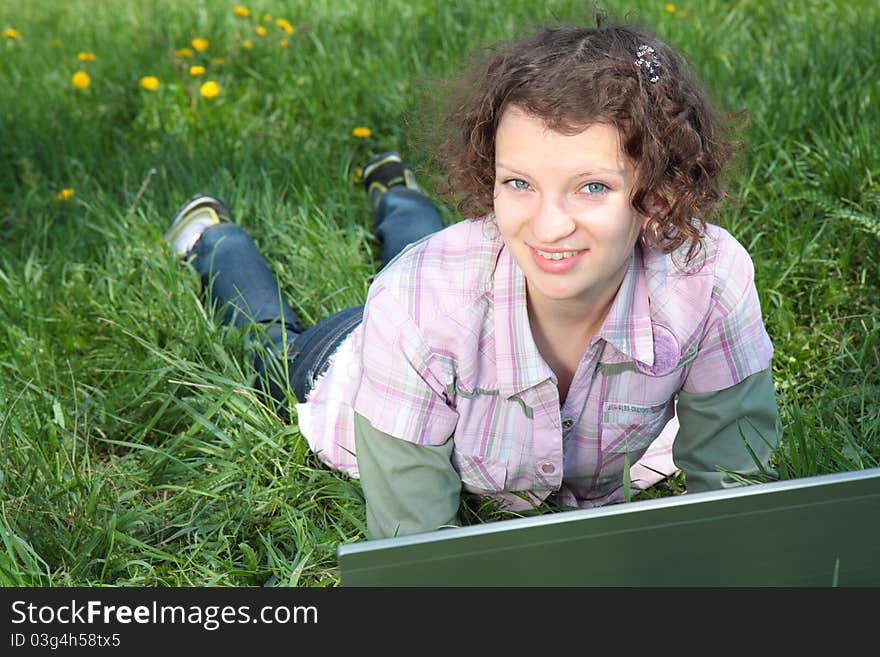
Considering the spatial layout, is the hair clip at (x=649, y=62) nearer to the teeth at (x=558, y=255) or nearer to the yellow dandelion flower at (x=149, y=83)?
the teeth at (x=558, y=255)

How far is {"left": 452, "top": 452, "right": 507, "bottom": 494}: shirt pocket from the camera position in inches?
69.7

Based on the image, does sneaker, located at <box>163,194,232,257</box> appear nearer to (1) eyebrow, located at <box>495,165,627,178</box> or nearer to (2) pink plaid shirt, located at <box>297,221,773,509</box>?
(2) pink plaid shirt, located at <box>297,221,773,509</box>

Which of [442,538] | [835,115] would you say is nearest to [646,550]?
[442,538]

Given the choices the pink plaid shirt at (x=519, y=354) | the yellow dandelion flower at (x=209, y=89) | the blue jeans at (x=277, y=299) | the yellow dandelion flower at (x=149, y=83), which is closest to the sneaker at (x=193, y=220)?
the blue jeans at (x=277, y=299)

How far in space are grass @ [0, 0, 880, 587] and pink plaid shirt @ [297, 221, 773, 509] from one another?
24 cm

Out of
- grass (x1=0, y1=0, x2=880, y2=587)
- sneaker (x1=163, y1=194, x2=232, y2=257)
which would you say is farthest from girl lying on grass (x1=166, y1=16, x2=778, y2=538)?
sneaker (x1=163, y1=194, x2=232, y2=257)

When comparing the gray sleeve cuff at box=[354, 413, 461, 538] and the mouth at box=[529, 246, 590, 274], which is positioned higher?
the mouth at box=[529, 246, 590, 274]

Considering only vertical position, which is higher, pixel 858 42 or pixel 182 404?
pixel 858 42

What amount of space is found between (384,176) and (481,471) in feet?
4.44

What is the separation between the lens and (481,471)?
5.88 ft
